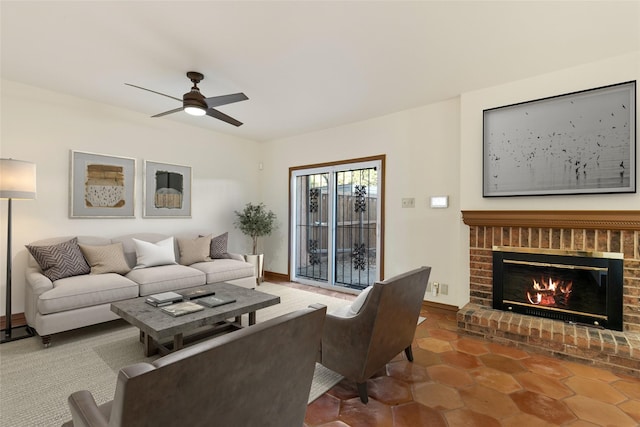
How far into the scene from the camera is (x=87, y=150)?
391 cm

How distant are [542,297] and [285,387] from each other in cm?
311

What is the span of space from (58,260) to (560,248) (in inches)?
205

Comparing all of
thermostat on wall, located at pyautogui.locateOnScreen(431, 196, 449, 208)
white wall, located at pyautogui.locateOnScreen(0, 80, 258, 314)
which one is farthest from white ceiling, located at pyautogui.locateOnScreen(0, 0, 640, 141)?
thermostat on wall, located at pyautogui.locateOnScreen(431, 196, 449, 208)

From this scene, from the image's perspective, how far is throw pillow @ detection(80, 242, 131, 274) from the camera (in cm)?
349

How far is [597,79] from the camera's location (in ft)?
9.36

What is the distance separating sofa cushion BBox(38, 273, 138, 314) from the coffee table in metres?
0.51

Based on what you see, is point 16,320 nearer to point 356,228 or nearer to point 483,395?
point 356,228

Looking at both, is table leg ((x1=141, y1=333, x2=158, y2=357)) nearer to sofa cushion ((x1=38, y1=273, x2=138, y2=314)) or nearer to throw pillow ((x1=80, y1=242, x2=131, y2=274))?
sofa cushion ((x1=38, y1=273, x2=138, y2=314))

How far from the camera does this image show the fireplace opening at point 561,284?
9.11ft

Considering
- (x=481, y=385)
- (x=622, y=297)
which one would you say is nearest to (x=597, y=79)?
(x=622, y=297)

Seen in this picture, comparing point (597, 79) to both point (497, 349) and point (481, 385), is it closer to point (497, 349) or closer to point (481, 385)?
point (497, 349)

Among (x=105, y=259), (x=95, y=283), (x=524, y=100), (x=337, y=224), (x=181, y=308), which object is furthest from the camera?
(x=337, y=224)

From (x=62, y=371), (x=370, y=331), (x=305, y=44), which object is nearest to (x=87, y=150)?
(x=62, y=371)

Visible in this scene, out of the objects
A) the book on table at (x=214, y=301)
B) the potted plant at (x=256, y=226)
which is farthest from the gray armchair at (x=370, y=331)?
the potted plant at (x=256, y=226)
